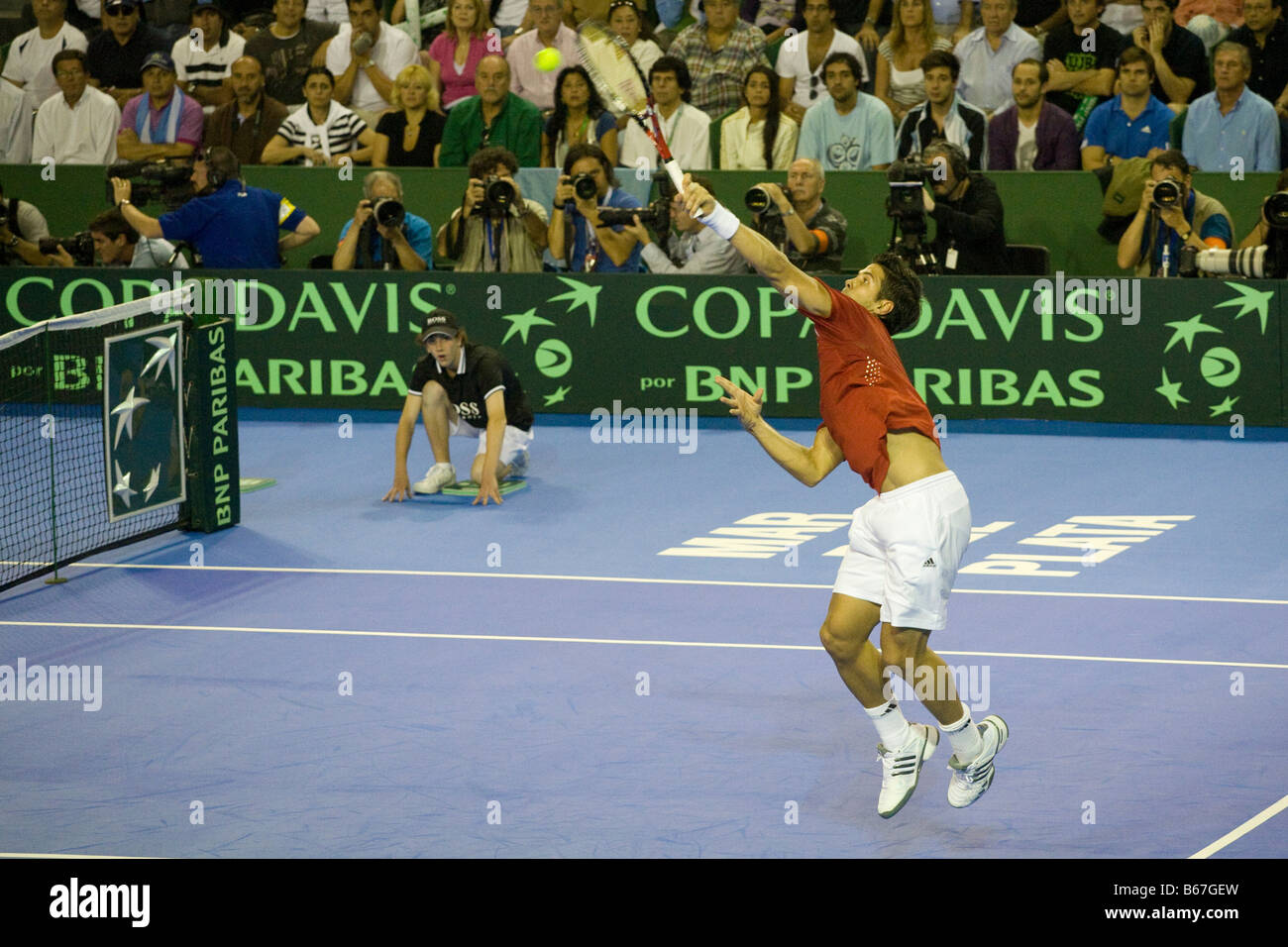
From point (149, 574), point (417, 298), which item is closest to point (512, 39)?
point (417, 298)

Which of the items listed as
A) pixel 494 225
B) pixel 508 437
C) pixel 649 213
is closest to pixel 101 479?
pixel 508 437

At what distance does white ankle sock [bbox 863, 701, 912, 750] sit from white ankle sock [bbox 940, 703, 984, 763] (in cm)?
17

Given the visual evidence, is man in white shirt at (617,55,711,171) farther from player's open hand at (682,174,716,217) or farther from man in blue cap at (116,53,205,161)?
player's open hand at (682,174,716,217)

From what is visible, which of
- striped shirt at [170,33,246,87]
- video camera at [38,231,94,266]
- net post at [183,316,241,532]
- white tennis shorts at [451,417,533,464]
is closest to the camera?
net post at [183,316,241,532]

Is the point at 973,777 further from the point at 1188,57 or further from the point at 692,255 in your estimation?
the point at 1188,57

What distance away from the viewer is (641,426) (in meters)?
15.3

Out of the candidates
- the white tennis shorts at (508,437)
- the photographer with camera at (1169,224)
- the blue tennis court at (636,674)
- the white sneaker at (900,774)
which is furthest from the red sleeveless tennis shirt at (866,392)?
the photographer with camera at (1169,224)

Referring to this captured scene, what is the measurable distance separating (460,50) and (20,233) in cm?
458

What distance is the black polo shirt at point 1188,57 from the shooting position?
50.5 feet

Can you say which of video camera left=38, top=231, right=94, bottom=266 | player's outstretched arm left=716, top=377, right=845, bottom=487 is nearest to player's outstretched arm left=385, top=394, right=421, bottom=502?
video camera left=38, top=231, right=94, bottom=266

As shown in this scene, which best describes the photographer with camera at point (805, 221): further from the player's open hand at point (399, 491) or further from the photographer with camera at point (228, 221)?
the photographer with camera at point (228, 221)

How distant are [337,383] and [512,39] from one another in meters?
3.90

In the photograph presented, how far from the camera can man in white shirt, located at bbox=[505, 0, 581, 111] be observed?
54.2 ft
